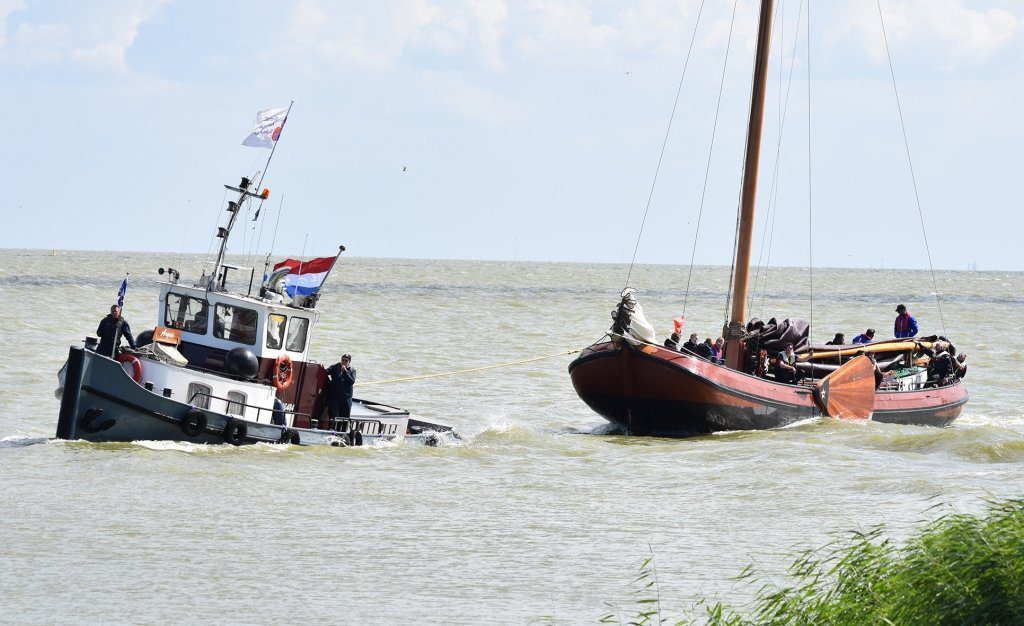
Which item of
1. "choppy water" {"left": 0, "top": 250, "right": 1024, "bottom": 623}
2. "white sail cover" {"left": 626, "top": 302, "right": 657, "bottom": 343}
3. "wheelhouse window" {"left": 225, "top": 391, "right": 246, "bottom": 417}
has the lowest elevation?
"choppy water" {"left": 0, "top": 250, "right": 1024, "bottom": 623}

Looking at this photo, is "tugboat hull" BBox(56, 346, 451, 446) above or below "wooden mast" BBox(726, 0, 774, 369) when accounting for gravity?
below

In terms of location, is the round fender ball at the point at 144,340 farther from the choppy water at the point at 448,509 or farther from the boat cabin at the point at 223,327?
the choppy water at the point at 448,509

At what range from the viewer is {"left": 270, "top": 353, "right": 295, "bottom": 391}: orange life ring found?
895 inches

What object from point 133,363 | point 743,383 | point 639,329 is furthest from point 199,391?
point 743,383

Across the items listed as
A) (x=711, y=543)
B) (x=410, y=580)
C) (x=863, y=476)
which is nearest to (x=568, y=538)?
(x=711, y=543)

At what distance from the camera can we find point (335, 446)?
2295 cm

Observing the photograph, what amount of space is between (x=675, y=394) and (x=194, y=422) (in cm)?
976

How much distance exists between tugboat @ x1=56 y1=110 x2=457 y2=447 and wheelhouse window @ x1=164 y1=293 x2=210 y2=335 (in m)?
0.02

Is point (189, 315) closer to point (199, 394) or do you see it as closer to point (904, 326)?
point (199, 394)

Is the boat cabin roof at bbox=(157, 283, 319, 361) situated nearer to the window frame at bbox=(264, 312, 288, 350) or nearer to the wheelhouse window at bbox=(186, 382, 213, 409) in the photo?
the window frame at bbox=(264, 312, 288, 350)

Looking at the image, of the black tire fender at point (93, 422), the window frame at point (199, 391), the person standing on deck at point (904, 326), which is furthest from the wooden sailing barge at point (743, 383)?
the black tire fender at point (93, 422)

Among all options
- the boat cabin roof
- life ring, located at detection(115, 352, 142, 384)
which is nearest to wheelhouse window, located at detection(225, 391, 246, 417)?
the boat cabin roof

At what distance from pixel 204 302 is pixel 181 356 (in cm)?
112

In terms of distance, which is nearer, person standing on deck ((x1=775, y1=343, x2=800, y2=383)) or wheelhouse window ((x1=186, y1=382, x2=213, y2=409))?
wheelhouse window ((x1=186, y1=382, x2=213, y2=409))
